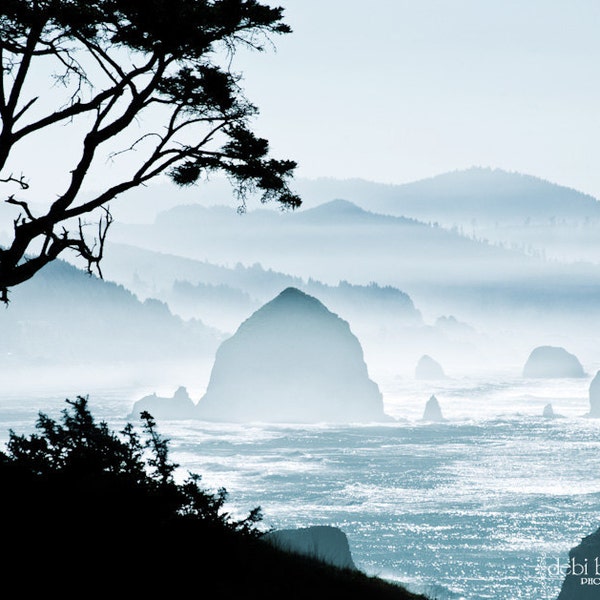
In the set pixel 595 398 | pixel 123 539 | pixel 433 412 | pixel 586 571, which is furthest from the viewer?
pixel 433 412

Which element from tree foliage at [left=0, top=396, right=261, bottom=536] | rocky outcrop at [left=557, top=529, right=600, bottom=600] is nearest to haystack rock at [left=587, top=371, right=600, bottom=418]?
rocky outcrop at [left=557, top=529, right=600, bottom=600]

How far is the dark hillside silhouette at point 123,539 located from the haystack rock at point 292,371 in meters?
135

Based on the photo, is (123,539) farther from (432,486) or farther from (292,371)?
(292,371)

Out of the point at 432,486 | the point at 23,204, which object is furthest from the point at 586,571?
the point at 432,486

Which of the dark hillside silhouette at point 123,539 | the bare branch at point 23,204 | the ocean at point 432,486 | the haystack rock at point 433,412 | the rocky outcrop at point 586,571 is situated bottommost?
the ocean at point 432,486

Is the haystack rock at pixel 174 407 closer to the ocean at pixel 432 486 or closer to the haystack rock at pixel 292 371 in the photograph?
the haystack rock at pixel 292 371

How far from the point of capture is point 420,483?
8862 cm

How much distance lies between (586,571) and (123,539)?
25.0 metres

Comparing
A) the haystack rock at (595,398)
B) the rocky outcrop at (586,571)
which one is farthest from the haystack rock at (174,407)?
the rocky outcrop at (586,571)

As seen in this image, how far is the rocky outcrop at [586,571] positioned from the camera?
97.1 feet

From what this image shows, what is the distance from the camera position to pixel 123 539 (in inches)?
329

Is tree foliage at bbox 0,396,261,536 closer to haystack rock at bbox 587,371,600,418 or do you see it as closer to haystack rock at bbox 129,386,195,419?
haystack rock at bbox 129,386,195,419

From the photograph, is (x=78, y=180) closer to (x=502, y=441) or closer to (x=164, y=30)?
(x=164, y=30)

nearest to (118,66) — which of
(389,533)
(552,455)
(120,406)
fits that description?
(389,533)
